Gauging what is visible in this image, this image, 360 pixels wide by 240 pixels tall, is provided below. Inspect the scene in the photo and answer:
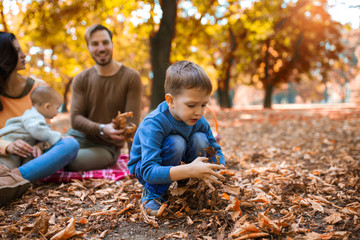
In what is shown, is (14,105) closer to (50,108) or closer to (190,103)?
(50,108)

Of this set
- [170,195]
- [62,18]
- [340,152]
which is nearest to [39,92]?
[170,195]

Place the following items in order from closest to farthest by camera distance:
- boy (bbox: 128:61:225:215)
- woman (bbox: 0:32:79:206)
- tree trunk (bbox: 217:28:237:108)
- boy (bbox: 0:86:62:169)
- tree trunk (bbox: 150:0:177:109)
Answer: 1. boy (bbox: 128:61:225:215)
2. woman (bbox: 0:32:79:206)
3. boy (bbox: 0:86:62:169)
4. tree trunk (bbox: 150:0:177:109)
5. tree trunk (bbox: 217:28:237:108)

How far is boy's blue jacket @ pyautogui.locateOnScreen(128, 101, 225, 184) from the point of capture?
5.97 feet

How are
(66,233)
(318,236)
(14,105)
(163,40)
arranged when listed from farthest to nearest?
(163,40), (14,105), (66,233), (318,236)

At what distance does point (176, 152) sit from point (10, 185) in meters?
1.54

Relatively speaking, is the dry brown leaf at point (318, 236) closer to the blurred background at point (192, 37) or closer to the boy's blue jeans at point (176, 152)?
the boy's blue jeans at point (176, 152)

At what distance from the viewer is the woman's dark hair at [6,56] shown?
2.79 meters

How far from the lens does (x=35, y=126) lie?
8.81ft

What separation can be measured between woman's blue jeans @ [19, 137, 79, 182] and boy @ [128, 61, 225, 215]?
1.01m

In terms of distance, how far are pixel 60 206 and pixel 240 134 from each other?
549cm

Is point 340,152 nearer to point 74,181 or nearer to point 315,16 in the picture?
point 74,181

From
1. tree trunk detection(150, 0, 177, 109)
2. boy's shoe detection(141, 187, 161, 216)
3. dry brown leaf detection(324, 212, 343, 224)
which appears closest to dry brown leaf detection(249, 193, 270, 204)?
dry brown leaf detection(324, 212, 343, 224)

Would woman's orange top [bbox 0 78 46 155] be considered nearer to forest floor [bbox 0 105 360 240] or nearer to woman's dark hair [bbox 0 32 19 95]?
woman's dark hair [bbox 0 32 19 95]

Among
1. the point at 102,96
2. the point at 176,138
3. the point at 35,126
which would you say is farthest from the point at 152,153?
the point at 102,96
